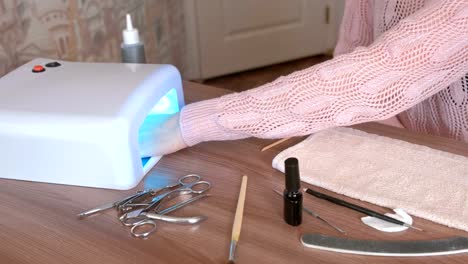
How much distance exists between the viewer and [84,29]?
1.81m

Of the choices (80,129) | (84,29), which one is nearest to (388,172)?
(80,129)

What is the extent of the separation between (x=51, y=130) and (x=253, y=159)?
292 mm

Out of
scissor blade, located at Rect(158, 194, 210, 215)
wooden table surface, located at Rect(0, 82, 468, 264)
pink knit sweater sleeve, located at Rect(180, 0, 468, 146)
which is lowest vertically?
wooden table surface, located at Rect(0, 82, 468, 264)

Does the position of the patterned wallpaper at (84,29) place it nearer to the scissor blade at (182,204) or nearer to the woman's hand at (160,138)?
the woman's hand at (160,138)

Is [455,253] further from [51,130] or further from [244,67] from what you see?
[244,67]

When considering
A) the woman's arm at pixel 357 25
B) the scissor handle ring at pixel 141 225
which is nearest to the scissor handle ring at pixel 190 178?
the scissor handle ring at pixel 141 225

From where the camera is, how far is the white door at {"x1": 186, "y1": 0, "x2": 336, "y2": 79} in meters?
2.67

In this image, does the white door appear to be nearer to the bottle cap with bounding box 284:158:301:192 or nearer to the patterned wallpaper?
the patterned wallpaper

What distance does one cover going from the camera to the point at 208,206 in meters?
0.70

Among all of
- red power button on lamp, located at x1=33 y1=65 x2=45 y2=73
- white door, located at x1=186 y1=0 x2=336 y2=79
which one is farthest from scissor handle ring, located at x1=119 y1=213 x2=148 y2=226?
white door, located at x1=186 y1=0 x2=336 y2=79

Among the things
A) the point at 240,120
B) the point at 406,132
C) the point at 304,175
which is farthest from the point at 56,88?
the point at 406,132

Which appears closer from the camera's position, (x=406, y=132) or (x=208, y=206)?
(x=208, y=206)

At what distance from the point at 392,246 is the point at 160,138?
1.29ft

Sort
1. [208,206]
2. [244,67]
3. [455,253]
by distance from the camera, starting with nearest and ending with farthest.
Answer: [455,253], [208,206], [244,67]
